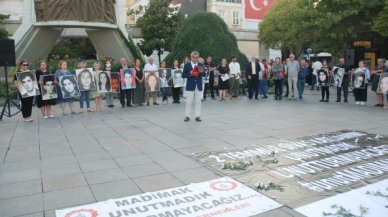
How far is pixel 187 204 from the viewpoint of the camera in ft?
15.3

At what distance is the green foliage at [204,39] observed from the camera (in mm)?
18625

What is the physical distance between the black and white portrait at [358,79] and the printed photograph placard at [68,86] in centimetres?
1057

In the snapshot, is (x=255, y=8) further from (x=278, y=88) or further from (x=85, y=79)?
Result: (x=85, y=79)

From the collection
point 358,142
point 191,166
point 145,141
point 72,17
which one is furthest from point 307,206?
point 72,17

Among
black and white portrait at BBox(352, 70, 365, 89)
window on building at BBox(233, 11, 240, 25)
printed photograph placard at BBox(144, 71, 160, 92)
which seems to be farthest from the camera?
window on building at BBox(233, 11, 240, 25)

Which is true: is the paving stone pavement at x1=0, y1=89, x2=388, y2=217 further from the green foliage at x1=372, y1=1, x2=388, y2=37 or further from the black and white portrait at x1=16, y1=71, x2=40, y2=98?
the green foliage at x1=372, y1=1, x2=388, y2=37

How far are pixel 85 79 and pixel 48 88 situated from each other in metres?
1.57

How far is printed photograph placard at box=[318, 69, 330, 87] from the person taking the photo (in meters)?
15.2

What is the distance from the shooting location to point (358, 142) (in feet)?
25.6

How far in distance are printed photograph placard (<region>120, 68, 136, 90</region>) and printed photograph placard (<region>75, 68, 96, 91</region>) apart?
1171mm

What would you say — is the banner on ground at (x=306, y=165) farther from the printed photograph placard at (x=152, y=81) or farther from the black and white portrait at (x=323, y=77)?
the printed photograph placard at (x=152, y=81)

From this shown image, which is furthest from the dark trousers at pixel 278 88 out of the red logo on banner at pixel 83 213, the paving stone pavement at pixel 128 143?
the red logo on banner at pixel 83 213

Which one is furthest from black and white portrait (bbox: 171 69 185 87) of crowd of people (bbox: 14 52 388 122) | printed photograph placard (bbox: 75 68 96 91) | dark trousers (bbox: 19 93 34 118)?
dark trousers (bbox: 19 93 34 118)

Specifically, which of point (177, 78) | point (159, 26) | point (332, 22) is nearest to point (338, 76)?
point (177, 78)
